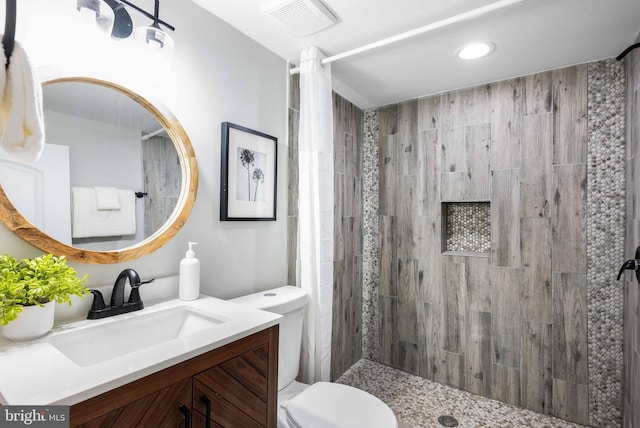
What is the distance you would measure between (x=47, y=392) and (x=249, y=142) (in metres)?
1.35

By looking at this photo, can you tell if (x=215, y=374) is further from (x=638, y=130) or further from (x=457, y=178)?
(x=638, y=130)

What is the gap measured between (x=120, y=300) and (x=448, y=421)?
80.9 inches

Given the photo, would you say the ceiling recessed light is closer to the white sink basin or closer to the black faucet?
the white sink basin

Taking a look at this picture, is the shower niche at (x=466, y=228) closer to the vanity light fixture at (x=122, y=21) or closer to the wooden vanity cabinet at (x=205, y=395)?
the wooden vanity cabinet at (x=205, y=395)

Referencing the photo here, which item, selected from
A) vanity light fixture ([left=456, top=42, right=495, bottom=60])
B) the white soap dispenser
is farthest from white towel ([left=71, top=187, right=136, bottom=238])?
vanity light fixture ([left=456, top=42, right=495, bottom=60])

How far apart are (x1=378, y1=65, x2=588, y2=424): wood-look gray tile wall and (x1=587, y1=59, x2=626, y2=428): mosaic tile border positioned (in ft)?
0.16

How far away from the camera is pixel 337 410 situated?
4.78 ft

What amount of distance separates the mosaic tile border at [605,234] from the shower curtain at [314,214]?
1.65 m

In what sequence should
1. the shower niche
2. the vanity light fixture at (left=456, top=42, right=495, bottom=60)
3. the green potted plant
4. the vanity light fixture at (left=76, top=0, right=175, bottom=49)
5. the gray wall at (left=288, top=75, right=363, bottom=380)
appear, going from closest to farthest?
the green potted plant → the vanity light fixture at (left=76, top=0, right=175, bottom=49) → the vanity light fixture at (left=456, top=42, right=495, bottom=60) → the shower niche → the gray wall at (left=288, top=75, right=363, bottom=380)

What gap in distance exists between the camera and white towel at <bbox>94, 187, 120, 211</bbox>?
1215 mm

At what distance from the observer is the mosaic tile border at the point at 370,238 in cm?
283

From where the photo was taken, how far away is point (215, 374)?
38.9 inches

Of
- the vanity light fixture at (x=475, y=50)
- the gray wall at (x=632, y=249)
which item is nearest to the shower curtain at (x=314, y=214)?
the vanity light fixture at (x=475, y=50)

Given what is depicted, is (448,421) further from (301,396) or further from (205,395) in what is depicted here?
Answer: (205,395)
